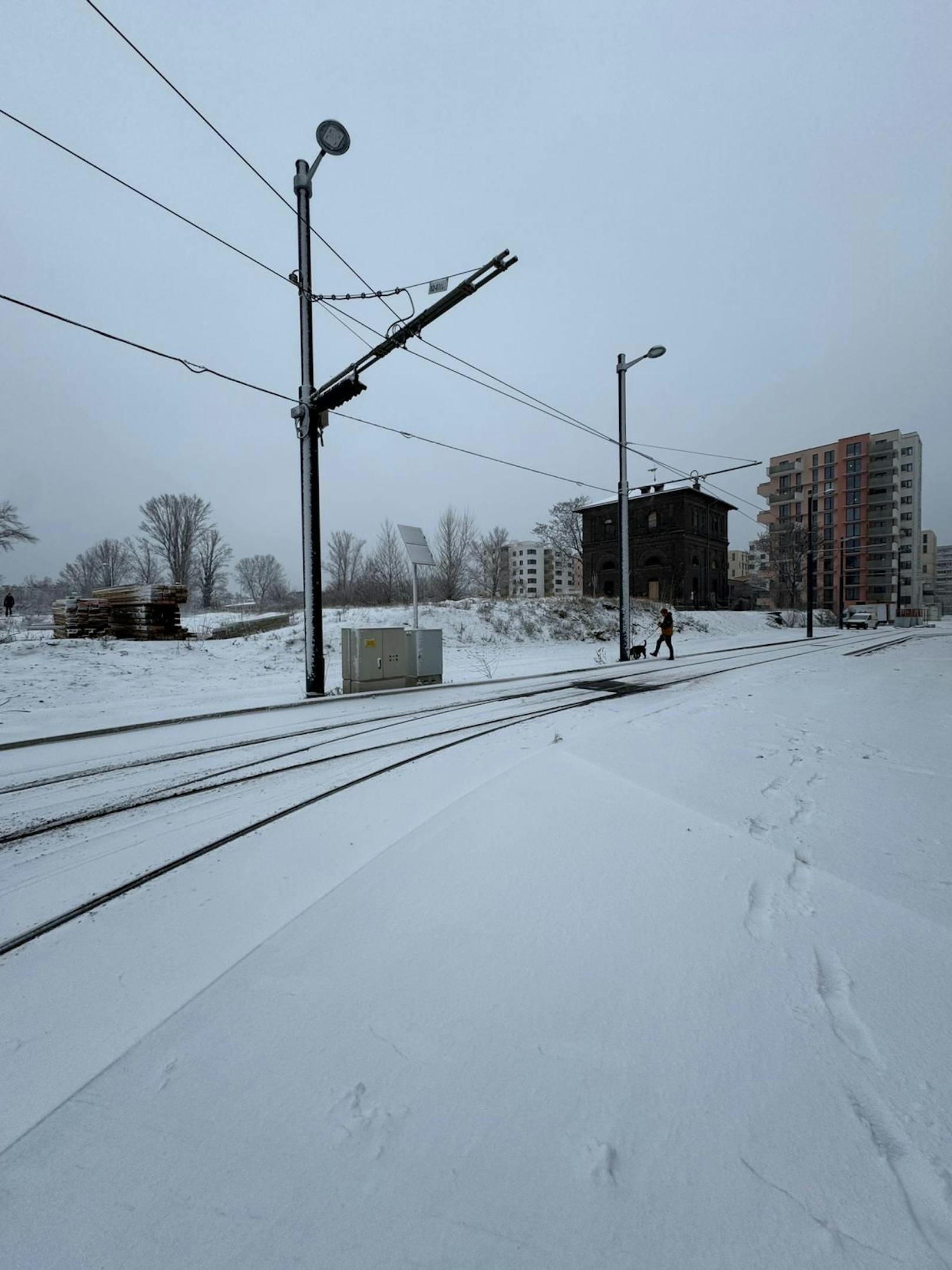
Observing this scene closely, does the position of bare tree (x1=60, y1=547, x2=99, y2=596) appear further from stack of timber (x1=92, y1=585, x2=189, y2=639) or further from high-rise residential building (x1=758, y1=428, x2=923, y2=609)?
high-rise residential building (x1=758, y1=428, x2=923, y2=609)

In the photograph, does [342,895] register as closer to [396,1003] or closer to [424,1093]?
[396,1003]

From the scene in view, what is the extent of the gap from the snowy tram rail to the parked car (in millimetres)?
45655

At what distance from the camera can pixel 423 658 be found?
37.9ft

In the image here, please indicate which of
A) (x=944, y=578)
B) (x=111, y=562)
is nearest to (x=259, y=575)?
(x=111, y=562)

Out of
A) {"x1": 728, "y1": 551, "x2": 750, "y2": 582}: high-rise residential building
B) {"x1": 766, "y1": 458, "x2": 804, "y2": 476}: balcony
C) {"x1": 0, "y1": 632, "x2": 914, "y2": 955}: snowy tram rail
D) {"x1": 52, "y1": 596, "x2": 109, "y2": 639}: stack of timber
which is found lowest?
{"x1": 0, "y1": 632, "x2": 914, "y2": 955}: snowy tram rail

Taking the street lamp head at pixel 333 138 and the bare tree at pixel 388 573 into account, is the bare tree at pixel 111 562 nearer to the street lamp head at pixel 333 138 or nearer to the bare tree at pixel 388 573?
the bare tree at pixel 388 573

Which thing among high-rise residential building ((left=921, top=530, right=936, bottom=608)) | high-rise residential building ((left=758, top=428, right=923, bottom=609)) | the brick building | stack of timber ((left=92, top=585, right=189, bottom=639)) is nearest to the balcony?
high-rise residential building ((left=758, top=428, right=923, bottom=609))

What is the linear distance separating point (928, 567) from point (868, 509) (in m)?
40.2

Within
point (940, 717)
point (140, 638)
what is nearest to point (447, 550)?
point (140, 638)

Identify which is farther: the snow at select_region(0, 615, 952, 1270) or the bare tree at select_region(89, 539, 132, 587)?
the bare tree at select_region(89, 539, 132, 587)

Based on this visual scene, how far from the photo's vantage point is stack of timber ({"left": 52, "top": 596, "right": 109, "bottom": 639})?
17.8 meters

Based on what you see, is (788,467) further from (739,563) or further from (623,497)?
(623,497)

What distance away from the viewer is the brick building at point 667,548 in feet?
176

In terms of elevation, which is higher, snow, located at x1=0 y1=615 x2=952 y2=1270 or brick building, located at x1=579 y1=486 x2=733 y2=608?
brick building, located at x1=579 y1=486 x2=733 y2=608
